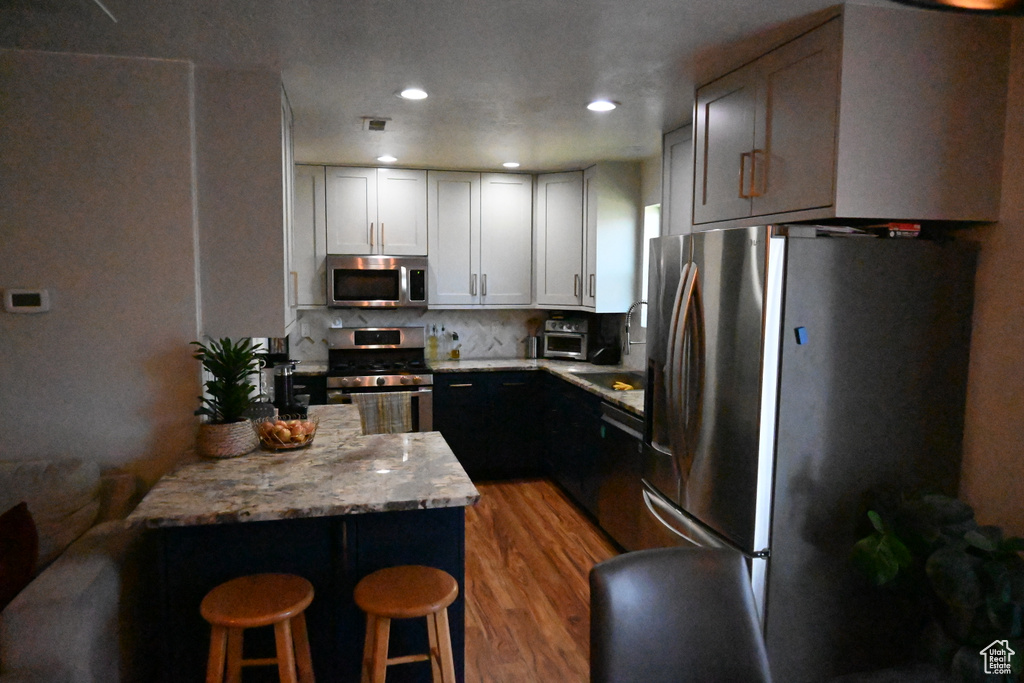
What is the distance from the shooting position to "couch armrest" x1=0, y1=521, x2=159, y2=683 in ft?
5.57

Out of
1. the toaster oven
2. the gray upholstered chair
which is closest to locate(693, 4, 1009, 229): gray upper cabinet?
the gray upholstered chair

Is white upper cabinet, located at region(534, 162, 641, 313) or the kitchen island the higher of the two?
white upper cabinet, located at region(534, 162, 641, 313)

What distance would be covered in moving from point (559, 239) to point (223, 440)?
10.4ft

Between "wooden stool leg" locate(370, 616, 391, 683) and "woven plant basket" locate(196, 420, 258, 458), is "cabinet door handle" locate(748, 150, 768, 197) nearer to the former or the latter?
"wooden stool leg" locate(370, 616, 391, 683)

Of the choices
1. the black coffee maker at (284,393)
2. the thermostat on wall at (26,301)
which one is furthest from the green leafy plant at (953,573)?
the thermostat on wall at (26,301)

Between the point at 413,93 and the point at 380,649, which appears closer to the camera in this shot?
the point at 380,649

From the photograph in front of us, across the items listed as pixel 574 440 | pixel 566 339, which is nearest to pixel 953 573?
pixel 574 440

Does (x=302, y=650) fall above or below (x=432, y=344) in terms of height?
below

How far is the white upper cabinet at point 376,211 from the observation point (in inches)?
188

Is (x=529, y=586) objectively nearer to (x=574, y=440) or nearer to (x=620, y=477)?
(x=620, y=477)

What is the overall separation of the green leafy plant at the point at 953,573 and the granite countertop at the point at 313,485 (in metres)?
1.24

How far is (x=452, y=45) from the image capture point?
2322 millimetres

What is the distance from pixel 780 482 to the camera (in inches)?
85.4

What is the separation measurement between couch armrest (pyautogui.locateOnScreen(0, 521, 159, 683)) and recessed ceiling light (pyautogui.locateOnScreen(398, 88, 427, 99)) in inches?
78.6
